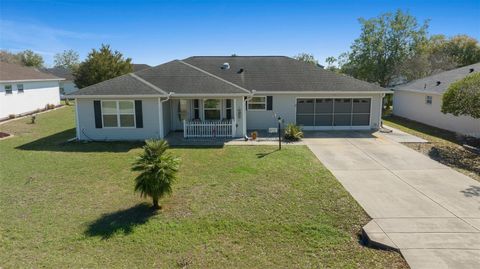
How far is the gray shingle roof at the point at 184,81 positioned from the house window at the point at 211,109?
1.23m

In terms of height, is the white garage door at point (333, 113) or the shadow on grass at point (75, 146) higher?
the white garage door at point (333, 113)

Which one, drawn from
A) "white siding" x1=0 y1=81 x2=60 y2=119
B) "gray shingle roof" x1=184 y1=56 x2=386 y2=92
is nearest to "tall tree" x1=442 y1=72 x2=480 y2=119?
"gray shingle roof" x1=184 y1=56 x2=386 y2=92

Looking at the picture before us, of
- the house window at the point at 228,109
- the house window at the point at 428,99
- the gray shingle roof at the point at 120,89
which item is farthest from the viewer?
the house window at the point at 428,99

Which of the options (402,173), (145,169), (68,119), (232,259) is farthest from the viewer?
(68,119)

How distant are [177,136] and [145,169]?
31.8 feet

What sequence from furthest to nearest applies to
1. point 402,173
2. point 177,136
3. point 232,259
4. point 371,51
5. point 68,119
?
point 371,51
point 68,119
point 177,136
point 402,173
point 232,259

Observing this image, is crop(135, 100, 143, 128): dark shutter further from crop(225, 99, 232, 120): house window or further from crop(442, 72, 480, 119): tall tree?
crop(442, 72, 480, 119): tall tree

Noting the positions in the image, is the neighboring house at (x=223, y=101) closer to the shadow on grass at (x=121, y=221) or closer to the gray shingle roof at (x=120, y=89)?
the gray shingle roof at (x=120, y=89)

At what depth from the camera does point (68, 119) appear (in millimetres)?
24656

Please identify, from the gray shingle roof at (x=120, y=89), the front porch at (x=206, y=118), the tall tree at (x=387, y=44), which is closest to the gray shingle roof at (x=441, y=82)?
the tall tree at (x=387, y=44)

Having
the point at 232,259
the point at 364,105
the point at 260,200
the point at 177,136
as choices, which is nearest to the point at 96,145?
the point at 177,136

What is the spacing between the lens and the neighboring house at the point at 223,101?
52.9ft

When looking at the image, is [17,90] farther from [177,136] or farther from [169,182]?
[169,182]

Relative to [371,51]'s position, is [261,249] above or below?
below
